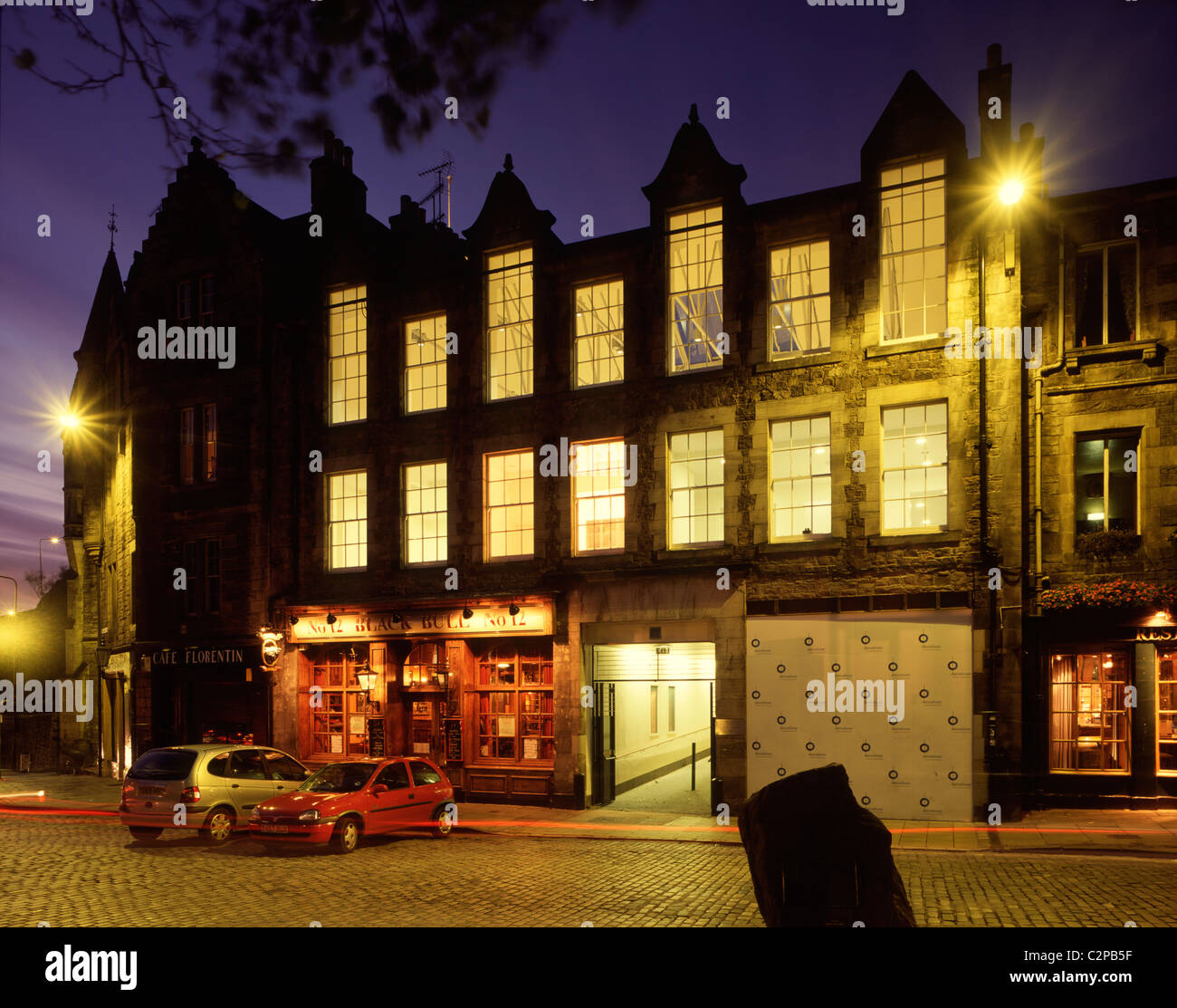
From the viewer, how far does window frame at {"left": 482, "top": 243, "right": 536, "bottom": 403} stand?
22.6 m

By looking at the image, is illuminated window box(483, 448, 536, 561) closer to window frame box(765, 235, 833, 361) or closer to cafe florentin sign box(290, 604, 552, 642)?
cafe florentin sign box(290, 604, 552, 642)

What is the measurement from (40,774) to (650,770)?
2335 cm

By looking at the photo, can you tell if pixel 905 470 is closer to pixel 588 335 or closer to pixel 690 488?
pixel 690 488

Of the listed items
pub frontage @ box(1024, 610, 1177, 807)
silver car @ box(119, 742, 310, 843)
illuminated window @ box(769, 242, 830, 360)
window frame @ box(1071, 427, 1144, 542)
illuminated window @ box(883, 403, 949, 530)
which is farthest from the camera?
illuminated window @ box(769, 242, 830, 360)

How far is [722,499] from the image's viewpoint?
66.7 feet

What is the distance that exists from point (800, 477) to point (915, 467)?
2.32 m

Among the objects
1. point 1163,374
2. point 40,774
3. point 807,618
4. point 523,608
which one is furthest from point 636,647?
point 40,774

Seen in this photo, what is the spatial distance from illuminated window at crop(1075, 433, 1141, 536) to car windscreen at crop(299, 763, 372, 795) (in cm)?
1415

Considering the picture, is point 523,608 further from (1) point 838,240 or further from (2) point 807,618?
(1) point 838,240

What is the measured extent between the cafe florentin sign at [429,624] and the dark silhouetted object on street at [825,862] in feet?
53.0

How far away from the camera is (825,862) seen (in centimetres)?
507

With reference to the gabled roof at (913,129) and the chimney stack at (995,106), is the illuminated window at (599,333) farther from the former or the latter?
the chimney stack at (995,106)

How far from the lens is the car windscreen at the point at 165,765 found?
16.6m

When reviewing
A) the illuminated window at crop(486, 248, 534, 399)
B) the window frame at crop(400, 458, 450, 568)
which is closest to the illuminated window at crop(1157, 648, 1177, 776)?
the illuminated window at crop(486, 248, 534, 399)
